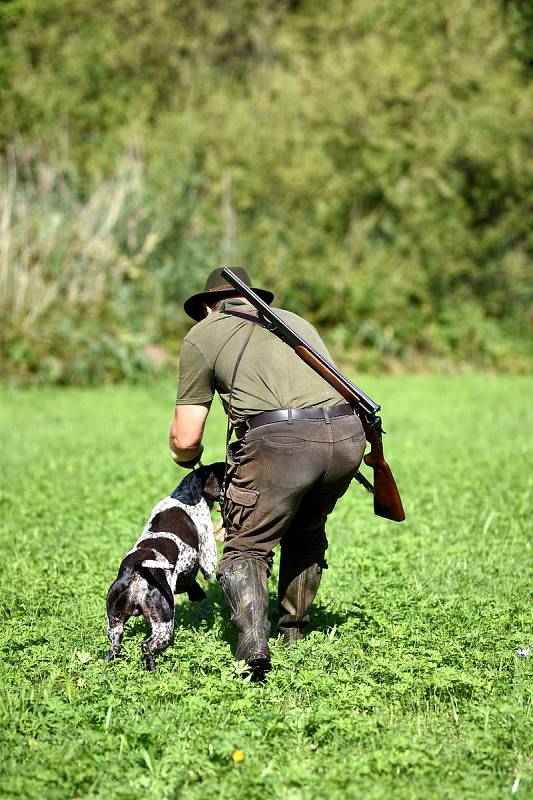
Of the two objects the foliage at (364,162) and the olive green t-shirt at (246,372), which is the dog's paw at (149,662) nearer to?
the olive green t-shirt at (246,372)

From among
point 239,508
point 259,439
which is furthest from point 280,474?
point 239,508

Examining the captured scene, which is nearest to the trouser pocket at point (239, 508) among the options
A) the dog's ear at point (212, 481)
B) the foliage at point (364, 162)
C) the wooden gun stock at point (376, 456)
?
the dog's ear at point (212, 481)

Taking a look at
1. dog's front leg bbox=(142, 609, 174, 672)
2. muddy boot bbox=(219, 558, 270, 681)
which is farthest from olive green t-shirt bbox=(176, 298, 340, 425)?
dog's front leg bbox=(142, 609, 174, 672)

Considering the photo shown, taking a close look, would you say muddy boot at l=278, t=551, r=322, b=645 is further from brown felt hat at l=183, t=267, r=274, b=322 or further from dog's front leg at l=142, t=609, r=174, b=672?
brown felt hat at l=183, t=267, r=274, b=322

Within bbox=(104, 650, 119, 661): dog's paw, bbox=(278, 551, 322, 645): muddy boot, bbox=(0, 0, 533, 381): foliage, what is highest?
bbox=(0, 0, 533, 381): foliage

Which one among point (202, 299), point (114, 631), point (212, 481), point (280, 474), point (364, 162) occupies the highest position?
point (364, 162)

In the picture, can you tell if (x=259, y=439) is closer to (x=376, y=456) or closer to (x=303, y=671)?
(x=376, y=456)

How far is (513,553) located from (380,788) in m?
3.66

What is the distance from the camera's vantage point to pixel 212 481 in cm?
544

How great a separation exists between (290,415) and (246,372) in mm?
309

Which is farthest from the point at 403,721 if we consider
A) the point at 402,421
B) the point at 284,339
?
the point at 402,421

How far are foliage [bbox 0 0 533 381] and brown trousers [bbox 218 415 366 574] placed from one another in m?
13.9

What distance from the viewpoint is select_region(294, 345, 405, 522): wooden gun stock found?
482 cm

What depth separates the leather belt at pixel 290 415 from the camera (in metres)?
4.71
